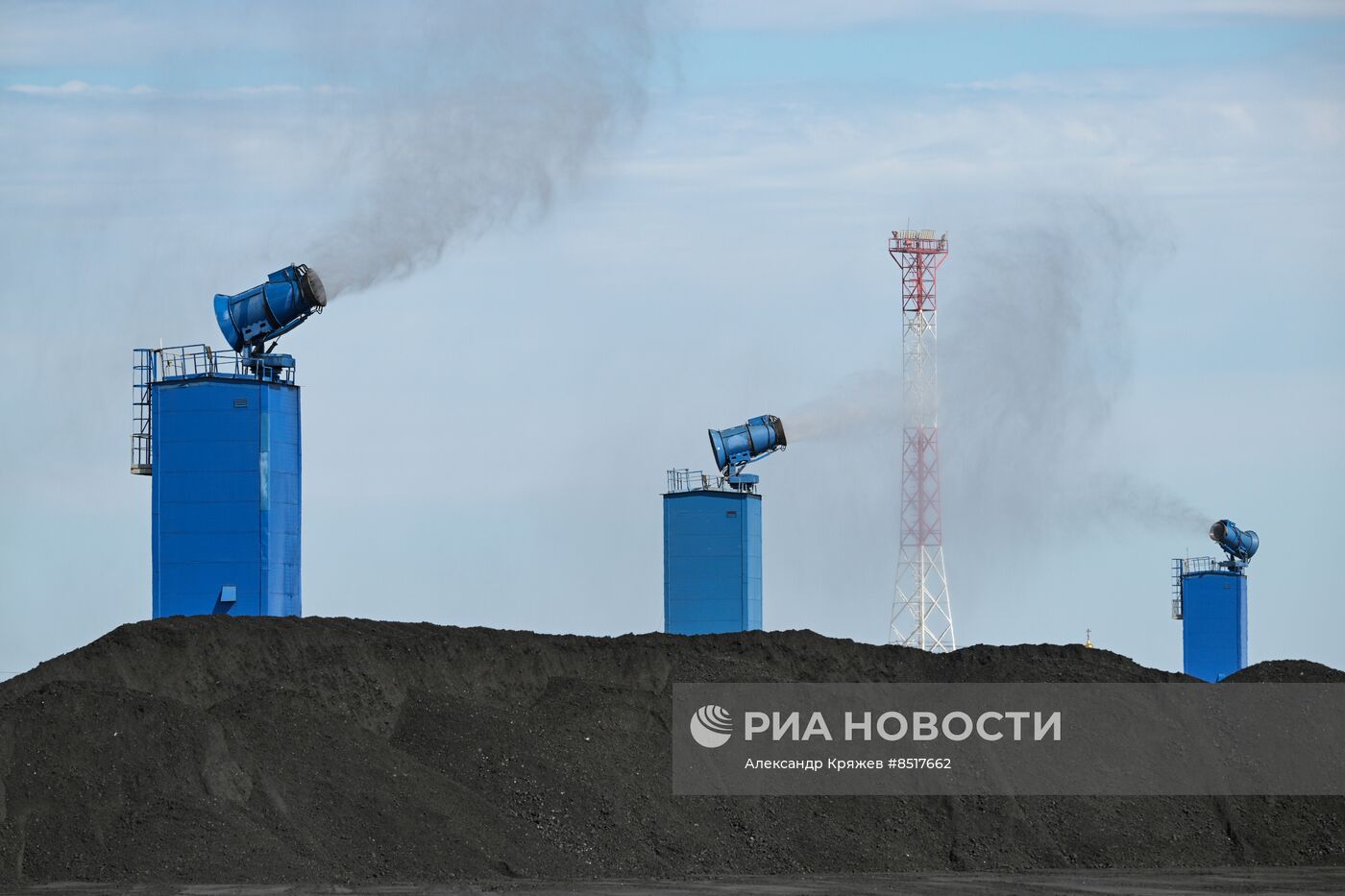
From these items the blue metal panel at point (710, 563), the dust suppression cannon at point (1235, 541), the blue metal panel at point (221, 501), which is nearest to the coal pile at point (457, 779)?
the blue metal panel at point (221, 501)

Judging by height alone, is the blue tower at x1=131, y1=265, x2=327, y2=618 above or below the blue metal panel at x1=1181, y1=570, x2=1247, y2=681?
above

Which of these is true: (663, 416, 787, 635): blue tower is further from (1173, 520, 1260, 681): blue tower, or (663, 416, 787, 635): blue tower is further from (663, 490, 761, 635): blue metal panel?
(1173, 520, 1260, 681): blue tower

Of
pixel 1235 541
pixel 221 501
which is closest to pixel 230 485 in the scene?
pixel 221 501

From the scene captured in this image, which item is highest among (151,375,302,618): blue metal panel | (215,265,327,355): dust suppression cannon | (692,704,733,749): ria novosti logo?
(215,265,327,355): dust suppression cannon

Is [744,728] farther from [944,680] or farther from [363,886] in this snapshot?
[363,886]

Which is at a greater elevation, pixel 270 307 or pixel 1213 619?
pixel 270 307

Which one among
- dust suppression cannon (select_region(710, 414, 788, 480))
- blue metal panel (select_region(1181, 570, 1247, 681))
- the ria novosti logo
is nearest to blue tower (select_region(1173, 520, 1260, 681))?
blue metal panel (select_region(1181, 570, 1247, 681))

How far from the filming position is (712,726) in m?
33.3

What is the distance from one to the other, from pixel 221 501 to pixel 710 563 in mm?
20240

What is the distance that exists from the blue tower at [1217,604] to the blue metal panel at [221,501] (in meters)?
42.6

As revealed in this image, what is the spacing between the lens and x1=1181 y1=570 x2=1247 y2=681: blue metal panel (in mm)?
71562

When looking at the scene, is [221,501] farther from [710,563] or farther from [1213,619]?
[1213,619]

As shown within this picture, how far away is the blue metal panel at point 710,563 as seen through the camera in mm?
56594

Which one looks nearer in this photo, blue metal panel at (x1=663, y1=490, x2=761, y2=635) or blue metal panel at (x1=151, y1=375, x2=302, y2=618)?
blue metal panel at (x1=151, y1=375, x2=302, y2=618)
